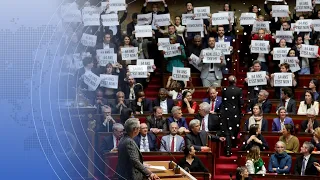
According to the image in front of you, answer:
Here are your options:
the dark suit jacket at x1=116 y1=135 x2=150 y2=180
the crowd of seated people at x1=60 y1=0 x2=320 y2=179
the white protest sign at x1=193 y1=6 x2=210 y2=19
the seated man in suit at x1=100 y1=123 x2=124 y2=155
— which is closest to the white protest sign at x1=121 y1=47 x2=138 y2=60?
the crowd of seated people at x1=60 y1=0 x2=320 y2=179

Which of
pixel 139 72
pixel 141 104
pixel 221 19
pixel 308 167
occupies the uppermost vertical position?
pixel 221 19

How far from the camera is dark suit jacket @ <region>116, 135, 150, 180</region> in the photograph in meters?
6.60

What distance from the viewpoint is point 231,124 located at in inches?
422

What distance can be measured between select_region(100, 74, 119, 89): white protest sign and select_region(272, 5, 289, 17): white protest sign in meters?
3.00

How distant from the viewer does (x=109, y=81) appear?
11.5 metres

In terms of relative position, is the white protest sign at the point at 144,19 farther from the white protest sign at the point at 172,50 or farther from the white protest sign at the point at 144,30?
the white protest sign at the point at 172,50

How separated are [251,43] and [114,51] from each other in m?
1.95

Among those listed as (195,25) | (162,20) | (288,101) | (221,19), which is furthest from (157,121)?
(162,20)

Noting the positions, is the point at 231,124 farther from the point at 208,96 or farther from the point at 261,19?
the point at 261,19

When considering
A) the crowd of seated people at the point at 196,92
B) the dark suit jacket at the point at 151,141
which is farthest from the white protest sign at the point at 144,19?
the dark suit jacket at the point at 151,141

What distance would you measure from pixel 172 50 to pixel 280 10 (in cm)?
194

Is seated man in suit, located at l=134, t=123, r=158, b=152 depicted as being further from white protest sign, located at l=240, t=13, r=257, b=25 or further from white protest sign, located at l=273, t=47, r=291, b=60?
white protest sign, located at l=240, t=13, r=257, b=25

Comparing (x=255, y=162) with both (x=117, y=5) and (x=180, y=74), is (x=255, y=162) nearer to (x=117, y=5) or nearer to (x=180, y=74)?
(x=180, y=74)

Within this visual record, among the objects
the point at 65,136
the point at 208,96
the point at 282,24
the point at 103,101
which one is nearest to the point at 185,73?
the point at 208,96
